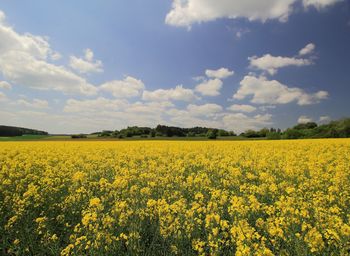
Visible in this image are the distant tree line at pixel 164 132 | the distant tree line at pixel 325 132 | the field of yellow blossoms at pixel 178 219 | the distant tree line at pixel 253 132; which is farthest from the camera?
the distant tree line at pixel 164 132

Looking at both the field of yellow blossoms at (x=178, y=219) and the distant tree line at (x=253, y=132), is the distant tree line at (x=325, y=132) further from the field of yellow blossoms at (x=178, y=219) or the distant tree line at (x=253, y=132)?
the field of yellow blossoms at (x=178, y=219)

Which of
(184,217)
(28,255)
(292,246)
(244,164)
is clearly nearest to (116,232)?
(184,217)

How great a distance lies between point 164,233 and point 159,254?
45cm

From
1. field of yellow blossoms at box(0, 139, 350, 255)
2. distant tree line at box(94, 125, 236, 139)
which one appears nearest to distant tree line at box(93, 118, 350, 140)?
distant tree line at box(94, 125, 236, 139)

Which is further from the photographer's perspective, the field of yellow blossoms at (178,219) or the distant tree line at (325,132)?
the distant tree line at (325,132)

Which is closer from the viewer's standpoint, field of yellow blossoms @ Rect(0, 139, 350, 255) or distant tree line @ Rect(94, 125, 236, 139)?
field of yellow blossoms @ Rect(0, 139, 350, 255)

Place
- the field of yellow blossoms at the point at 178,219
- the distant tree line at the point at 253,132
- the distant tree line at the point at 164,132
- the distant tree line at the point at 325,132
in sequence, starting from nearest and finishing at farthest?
the field of yellow blossoms at the point at 178,219 → the distant tree line at the point at 325,132 → the distant tree line at the point at 253,132 → the distant tree line at the point at 164,132

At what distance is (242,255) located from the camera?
10.3 feet

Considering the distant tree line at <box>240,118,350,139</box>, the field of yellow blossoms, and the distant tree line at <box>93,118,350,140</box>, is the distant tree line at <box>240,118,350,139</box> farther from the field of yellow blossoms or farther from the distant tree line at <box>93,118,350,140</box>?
the field of yellow blossoms

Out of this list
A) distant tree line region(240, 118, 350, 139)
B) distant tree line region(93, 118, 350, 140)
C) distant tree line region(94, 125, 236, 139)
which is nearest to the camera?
distant tree line region(240, 118, 350, 139)

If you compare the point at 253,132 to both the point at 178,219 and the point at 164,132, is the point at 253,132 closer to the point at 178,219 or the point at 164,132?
the point at 164,132

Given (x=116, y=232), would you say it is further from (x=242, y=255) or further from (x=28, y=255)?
(x=242, y=255)

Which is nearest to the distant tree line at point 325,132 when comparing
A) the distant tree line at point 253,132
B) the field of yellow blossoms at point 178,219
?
the distant tree line at point 253,132

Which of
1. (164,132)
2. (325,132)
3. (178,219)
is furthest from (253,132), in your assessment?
(178,219)
